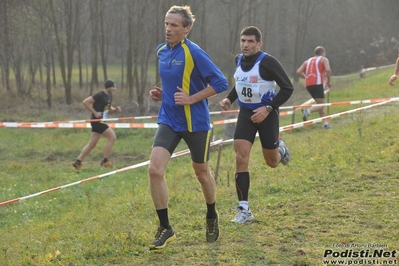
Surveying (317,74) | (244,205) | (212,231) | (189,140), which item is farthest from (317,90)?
(189,140)

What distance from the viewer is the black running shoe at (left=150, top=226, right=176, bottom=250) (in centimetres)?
536

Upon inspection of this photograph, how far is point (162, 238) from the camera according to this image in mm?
5418

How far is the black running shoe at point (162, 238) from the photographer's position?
536 cm

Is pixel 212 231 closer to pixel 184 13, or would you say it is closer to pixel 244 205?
pixel 244 205

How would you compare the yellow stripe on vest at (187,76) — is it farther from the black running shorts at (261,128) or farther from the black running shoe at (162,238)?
the black running shorts at (261,128)

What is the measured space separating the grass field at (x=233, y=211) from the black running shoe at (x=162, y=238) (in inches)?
2.9

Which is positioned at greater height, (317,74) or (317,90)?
(317,74)

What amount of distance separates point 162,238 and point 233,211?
179 cm

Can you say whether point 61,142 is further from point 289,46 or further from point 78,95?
point 289,46

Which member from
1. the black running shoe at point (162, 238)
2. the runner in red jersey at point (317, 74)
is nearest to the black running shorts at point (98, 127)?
the runner in red jersey at point (317, 74)

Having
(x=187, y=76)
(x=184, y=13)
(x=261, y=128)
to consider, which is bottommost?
(x=261, y=128)

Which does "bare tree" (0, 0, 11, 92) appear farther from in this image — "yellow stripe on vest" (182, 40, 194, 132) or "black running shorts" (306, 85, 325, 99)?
"yellow stripe on vest" (182, 40, 194, 132)

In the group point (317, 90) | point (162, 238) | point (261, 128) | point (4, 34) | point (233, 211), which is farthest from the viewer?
point (4, 34)

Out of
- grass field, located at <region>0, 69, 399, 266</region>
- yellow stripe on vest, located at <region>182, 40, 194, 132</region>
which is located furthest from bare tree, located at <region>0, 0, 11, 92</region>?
yellow stripe on vest, located at <region>182, 40, 194, 132</region>
